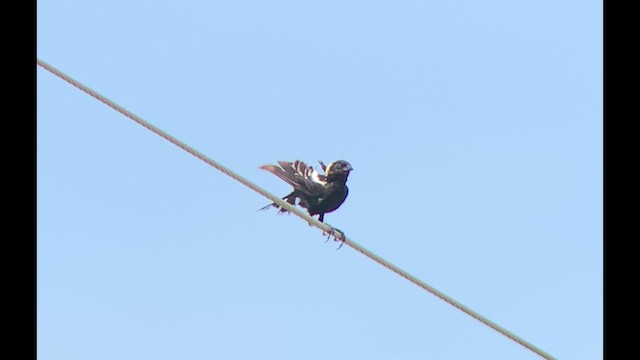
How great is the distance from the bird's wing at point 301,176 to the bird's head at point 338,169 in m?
0.10

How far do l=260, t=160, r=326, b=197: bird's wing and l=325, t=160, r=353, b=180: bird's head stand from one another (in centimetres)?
10

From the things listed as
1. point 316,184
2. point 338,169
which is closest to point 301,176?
point 316,184

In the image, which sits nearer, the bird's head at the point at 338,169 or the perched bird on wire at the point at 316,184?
the perched bird on wire at the point at 316,184

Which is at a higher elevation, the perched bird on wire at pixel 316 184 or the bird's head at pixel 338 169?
the bird's head at pixel 338 169

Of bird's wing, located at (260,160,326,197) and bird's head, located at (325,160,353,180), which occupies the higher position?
bird's head, located at (325,160,353,180)

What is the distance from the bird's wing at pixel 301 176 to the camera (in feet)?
26.4

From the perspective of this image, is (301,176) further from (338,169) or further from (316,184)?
(338,169)

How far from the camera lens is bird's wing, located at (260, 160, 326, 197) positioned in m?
8.05

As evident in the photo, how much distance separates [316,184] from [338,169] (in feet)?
1.23

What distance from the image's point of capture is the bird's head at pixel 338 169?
882 centimetres

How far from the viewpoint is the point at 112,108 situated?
189 inches

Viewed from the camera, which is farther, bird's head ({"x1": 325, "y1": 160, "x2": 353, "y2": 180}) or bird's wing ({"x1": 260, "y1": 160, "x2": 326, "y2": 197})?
bird's head ({"x1": 325, "y1": 160, "x2": 353, "y2": 180})

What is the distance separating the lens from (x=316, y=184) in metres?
8.58
